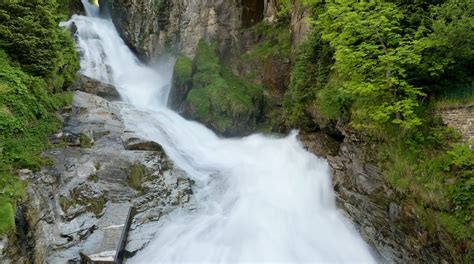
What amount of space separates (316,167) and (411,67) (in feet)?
15.4

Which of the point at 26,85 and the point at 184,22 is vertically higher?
the point at 184,22

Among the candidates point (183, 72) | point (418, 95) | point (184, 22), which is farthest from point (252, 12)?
point (418, 95)

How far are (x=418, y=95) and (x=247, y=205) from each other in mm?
5634

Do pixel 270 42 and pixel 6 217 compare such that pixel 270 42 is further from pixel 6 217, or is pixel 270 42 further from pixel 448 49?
pixel 6 217

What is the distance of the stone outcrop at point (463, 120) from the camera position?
254 inches

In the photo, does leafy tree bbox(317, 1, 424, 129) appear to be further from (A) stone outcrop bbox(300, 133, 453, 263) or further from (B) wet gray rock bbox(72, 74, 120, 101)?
(B) wet gray rock bbox(72, 74, 120, 101)

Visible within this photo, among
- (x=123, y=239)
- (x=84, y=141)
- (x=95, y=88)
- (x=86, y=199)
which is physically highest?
(x=95, y=88)

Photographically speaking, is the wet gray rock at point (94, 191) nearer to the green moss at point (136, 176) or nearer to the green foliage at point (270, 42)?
the green moss at point (136, 176)

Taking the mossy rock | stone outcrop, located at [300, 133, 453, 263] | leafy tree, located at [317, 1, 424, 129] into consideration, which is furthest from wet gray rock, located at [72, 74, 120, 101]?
leafy tree, located at [317, 1, 424, 129]

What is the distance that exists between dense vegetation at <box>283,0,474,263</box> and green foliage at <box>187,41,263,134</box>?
8.18 metres

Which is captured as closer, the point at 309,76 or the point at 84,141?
the point at 84,141

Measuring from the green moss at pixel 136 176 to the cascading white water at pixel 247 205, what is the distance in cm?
135

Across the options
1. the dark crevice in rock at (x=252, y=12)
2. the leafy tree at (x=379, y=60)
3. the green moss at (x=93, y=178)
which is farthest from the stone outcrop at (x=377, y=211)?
the dark crevice in rock at (x=252, y=12)

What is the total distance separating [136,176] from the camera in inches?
380
